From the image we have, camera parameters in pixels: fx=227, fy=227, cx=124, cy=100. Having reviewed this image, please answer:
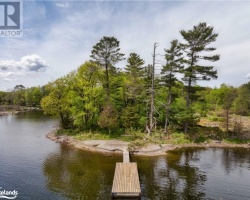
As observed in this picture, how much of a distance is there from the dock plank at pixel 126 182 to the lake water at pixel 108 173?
0.90 meters

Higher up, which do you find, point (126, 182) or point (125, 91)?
point (125, 91)

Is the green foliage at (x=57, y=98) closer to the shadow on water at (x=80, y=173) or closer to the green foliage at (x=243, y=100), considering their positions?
the shadow on water at (x=80, y=173)

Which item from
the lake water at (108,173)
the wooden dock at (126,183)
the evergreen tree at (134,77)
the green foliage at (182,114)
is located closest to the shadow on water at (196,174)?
the lake water at (108,173)

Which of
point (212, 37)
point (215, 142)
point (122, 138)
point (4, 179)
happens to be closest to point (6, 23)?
point (4, 179)

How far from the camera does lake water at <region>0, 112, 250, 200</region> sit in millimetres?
18312

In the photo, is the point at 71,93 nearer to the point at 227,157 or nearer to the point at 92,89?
the point at 92,89

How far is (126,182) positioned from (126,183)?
13cm

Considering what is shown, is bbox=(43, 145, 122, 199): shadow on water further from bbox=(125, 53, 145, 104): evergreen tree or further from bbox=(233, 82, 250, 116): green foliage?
bbox=(233, 82, 250, 116): green foliage

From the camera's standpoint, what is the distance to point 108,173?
22.3 m

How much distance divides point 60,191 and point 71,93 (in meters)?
23.0

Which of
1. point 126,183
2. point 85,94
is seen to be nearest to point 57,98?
point 85,94

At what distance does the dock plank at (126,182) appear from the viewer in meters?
17.3

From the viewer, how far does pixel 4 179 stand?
2083cm

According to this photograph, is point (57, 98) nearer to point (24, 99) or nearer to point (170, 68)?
point (170, 68)
